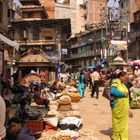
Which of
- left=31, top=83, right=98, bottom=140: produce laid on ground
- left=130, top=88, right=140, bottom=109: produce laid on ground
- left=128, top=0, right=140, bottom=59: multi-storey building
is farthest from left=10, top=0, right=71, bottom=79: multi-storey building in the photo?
left=31, top=83, right=98, bottom=140: produce laid on ground

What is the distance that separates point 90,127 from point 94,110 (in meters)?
4.31

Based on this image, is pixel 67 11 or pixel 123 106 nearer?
pixel 123 106

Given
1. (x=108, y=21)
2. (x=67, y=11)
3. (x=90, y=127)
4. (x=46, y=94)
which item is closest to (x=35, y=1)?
(x=108, y=21)

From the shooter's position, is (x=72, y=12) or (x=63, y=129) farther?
(x=72, y=12)

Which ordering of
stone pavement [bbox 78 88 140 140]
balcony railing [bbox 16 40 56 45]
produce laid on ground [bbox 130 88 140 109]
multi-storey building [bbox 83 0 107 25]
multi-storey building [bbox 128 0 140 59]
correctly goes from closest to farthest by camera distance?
stone pavement [bbox 78 88 140 140], produce laid on ground [bbox 130 88 140 109], balcony railing [bbox 16 40 56 45], multi-storey building [bbox 128 0 140 59], multi-storey building [bbox 83 0 107 25]

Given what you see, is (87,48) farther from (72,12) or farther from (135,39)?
(135,39)

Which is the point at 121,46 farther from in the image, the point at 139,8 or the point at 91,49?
the point at 91,49

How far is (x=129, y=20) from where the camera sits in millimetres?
64938

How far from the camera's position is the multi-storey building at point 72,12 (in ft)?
274

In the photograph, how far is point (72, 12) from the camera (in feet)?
289

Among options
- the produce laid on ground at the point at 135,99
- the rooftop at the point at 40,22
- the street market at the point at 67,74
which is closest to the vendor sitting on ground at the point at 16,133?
the street market at the point at 67,74

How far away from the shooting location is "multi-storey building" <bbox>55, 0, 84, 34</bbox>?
83.6 m

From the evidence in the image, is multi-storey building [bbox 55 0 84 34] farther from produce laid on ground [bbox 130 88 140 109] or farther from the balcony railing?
produce laid on ground [bbox 130 88 140 109]

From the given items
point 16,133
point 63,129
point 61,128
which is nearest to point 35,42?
point 61,128
